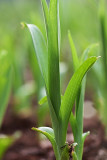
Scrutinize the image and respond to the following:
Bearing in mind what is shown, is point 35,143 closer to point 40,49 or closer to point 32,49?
point 32,49

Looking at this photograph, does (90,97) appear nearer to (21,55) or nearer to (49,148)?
(21,55)

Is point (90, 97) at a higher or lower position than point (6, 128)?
higher

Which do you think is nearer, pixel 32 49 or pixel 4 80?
pixel 4 80

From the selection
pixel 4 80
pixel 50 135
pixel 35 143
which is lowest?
pixel 50 135

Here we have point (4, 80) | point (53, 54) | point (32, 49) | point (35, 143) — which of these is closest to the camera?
point (53, 54)

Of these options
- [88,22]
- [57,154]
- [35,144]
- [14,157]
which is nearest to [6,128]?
[35,144]

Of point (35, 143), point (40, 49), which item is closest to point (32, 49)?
point (35, 143)

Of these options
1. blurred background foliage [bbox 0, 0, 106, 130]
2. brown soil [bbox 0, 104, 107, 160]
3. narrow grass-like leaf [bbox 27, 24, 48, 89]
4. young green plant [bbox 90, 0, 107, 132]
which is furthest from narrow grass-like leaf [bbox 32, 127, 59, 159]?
blurred background foliage [bbox 0, 0, 106, 130]
